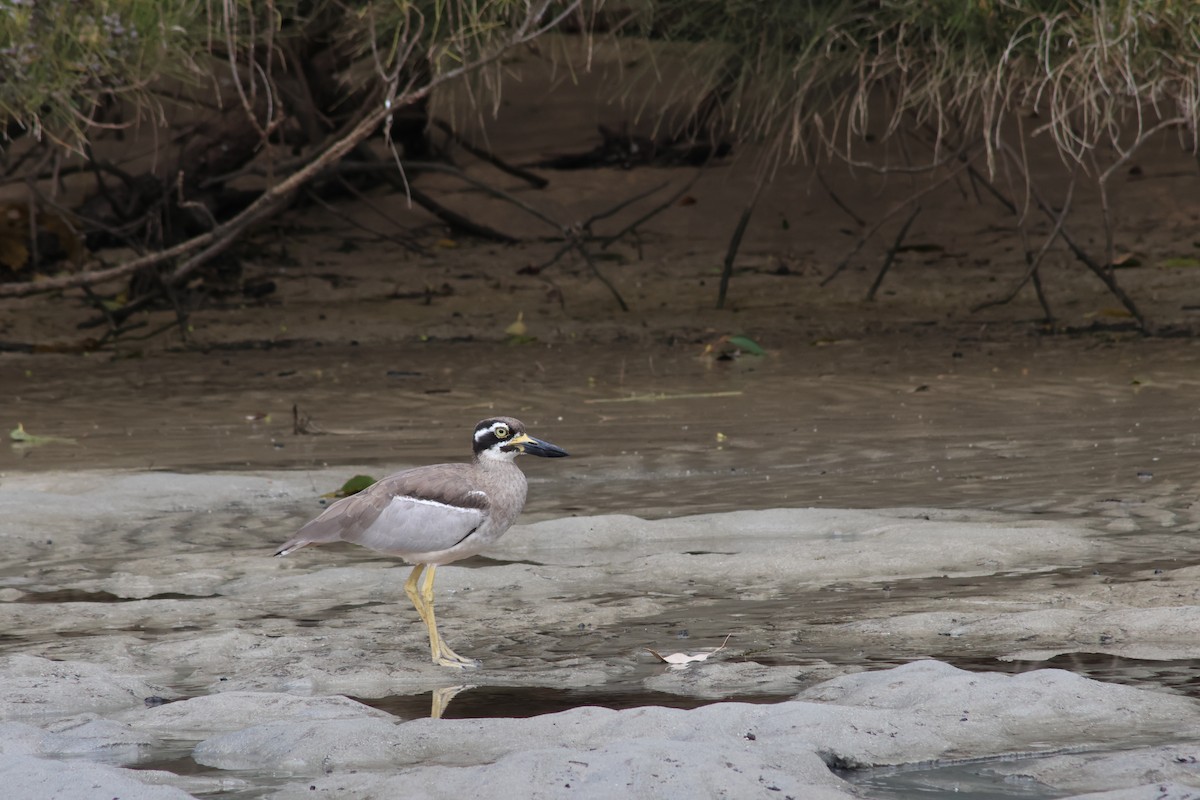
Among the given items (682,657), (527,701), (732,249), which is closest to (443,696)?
(527,701)

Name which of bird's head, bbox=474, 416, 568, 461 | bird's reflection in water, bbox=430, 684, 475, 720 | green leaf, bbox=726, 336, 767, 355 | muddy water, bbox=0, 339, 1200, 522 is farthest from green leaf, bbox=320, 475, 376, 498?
green leaf, bbox=726, 336, 767, 355

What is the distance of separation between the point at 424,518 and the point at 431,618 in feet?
1.19

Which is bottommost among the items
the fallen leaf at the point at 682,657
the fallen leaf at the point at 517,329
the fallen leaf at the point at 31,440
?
the fallen leaf at the point at 31,440

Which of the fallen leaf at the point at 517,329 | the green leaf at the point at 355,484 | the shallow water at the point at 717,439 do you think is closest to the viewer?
the shallow water at the point at 717,439

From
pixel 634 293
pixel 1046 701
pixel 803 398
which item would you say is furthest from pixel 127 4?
pixel 1046 701

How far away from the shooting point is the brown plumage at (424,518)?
15.2 ft

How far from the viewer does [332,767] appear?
11.4ft

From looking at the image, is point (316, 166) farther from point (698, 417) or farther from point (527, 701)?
point (527, 701)

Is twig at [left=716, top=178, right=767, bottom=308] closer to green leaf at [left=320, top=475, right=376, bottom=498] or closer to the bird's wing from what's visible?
green leaf at [left=320, top=475, right=376, bottom=498]

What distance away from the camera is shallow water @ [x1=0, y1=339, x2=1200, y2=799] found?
15.0 ft

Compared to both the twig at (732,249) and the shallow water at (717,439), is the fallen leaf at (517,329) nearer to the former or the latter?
the shallow water at (717,439)

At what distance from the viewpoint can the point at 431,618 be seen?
4.36 meters

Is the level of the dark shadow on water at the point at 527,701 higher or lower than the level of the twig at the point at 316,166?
lower

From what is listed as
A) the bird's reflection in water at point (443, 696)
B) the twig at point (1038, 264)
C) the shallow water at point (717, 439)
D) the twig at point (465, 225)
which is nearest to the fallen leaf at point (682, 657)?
the shallow water at point (717, 439)
